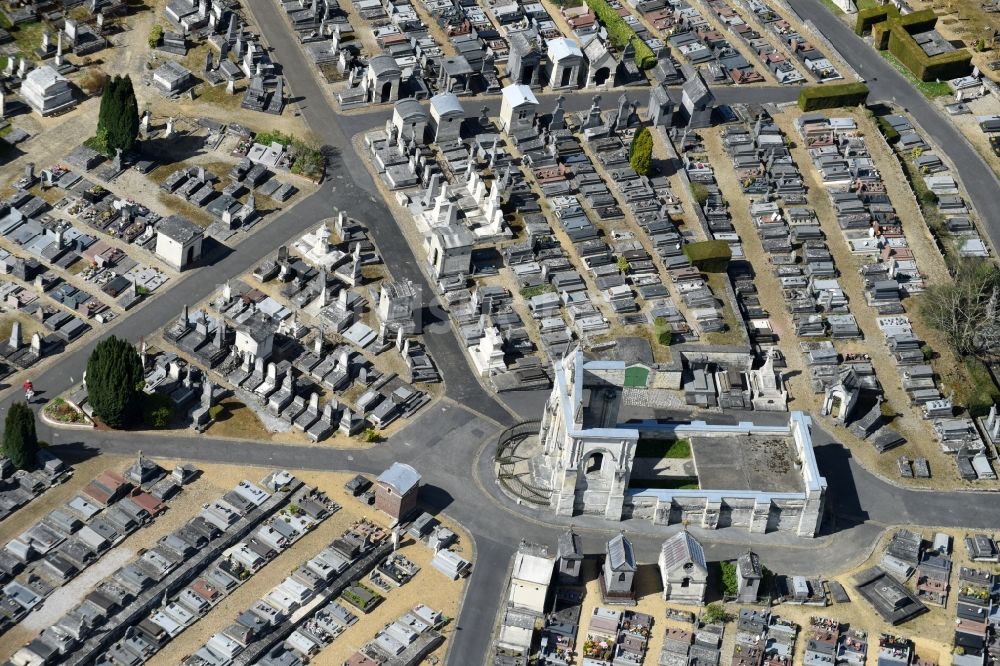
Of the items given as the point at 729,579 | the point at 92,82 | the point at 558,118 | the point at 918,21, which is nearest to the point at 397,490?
the point at 729,579

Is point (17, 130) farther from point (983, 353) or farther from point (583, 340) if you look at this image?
point (983, 353)

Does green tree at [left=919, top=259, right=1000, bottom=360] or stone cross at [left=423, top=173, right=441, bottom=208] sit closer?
green tree at [left=919, top=259, right=1000, bottom=360]

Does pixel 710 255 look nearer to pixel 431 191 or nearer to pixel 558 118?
pixel 558 118

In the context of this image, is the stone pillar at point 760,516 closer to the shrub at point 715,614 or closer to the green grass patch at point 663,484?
the green grass patch at point 663,484

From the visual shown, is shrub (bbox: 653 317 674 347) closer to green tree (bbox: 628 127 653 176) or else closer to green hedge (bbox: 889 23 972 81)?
green tree (bbox: 628 127 653 176)

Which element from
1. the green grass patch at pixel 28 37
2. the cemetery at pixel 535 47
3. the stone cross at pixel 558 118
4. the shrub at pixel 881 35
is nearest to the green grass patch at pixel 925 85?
the shrub at pixel 881 35

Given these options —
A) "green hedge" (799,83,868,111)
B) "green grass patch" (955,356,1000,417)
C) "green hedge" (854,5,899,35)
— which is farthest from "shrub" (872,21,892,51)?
"green grass patch" (955,356,1000,417)
